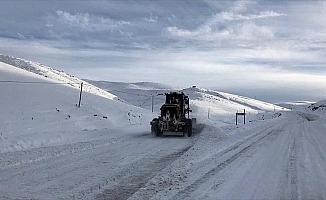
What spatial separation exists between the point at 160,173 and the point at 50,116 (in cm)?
1586

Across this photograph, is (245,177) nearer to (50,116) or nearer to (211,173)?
(211,173)

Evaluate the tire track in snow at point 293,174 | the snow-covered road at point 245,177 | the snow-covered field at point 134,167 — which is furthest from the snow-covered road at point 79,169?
the tire track in snow at point 293,174

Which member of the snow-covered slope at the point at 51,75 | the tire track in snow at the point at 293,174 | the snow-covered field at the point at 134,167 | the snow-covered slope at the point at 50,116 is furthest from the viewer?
the snow-covered slope at the point at 51,75

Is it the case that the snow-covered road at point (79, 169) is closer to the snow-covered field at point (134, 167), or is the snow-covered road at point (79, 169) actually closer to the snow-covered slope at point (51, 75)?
the snow-covered field at point (134, 167)

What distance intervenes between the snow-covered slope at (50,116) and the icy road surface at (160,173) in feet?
7.81

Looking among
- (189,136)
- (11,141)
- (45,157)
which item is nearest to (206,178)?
(45,157)

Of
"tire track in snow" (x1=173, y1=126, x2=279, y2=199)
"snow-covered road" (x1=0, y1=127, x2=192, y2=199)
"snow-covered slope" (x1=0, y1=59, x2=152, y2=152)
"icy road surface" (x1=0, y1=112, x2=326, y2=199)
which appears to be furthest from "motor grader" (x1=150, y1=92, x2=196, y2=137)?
"icy road surface" (x1=0, y1=112, x2=326, y2=199)

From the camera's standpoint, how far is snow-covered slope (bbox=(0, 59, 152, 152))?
1993 cm

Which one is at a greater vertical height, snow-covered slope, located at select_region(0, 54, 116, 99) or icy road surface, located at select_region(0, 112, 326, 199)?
snow-covered slope, located at select_region(0, 54, 116, 99)

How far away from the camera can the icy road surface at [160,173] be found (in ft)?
31.8

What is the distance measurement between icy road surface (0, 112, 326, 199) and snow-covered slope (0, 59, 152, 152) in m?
2.38

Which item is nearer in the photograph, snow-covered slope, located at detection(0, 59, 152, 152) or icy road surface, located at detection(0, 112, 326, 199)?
icy road surface, located at detection(0, 112, 326, 199)

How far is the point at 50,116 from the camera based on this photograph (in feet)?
87.9

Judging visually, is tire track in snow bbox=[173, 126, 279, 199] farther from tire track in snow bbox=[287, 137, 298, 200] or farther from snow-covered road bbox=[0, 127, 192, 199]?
tire track in snow bbox=[287, 137, 298, 200]
